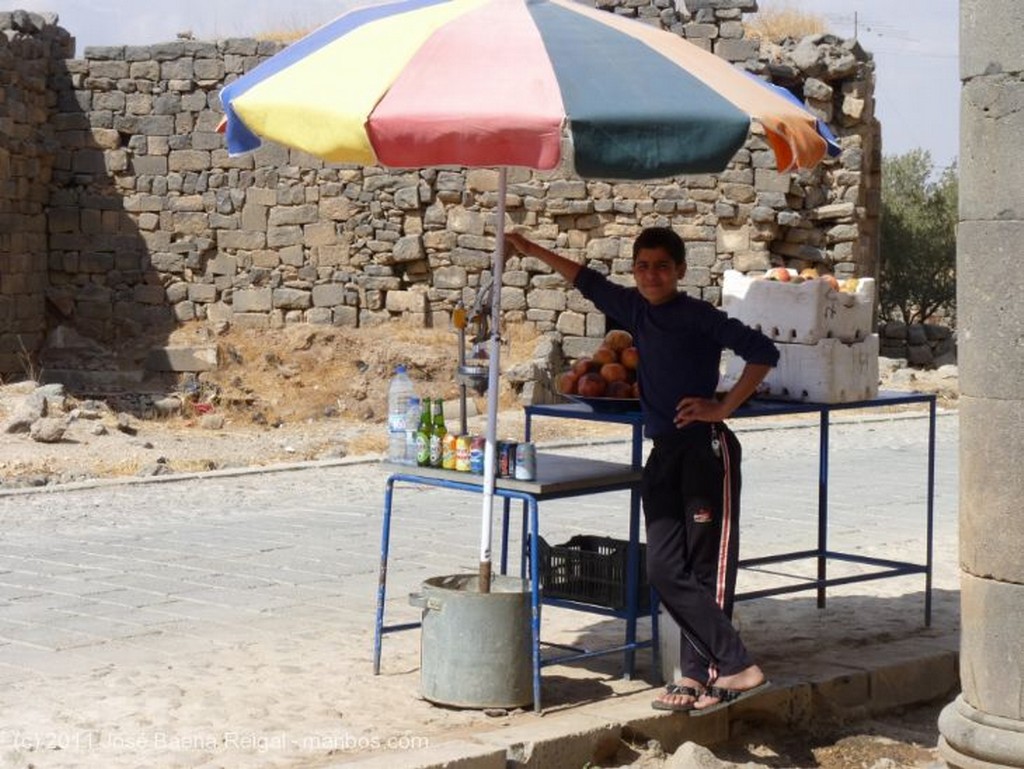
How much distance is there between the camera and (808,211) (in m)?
20.5

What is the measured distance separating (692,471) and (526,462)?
609mm

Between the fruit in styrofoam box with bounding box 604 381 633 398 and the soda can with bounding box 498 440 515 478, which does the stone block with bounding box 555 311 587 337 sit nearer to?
the fruit in styrofoam box with bounding box 604 381 633 398

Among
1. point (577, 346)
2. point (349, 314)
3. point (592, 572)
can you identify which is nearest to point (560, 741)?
point (592, 572)

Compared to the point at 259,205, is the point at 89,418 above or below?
below

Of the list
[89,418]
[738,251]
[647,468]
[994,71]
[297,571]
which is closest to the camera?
[994,71]

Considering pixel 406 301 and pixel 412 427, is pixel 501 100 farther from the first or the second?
pixel 406 301

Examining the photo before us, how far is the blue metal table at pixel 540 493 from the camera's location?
6355 millimetres

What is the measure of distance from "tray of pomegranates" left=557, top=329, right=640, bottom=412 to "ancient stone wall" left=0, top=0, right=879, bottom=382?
13.2 metres

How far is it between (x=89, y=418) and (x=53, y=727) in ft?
34.5

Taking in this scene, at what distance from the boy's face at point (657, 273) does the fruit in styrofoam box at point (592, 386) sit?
1.70 ft

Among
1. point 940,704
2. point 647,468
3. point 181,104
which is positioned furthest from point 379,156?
point 181,104

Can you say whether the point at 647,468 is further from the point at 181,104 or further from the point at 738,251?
the point at 181,104

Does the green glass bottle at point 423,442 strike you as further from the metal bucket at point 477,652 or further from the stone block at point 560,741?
the stone block at point 560,741

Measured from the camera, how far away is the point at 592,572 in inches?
279
